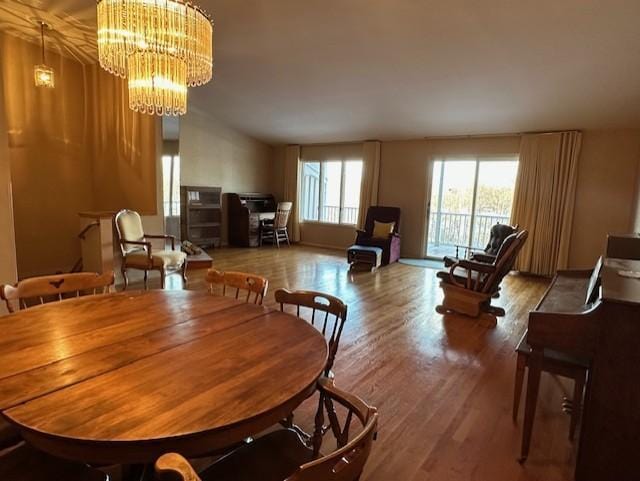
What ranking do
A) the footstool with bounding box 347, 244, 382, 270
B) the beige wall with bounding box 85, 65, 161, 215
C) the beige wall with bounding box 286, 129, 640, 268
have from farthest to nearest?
the footstool with bounding box 347, 244, 382, 270, the beige wall with bounding box 286, 129, 640, 268, the beige wall with bounding box 85, 65, 161, 215

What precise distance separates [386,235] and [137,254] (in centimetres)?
403

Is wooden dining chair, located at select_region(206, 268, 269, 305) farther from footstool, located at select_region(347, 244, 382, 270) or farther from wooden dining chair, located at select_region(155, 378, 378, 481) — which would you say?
footstool, located at select_region(347, 244, 382, 270)

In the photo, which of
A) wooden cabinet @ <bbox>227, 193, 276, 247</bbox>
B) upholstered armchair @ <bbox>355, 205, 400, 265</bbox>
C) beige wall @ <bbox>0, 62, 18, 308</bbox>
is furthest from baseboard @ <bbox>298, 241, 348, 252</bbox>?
beige wall @ <bbox>0, 62, 18, 308</bbox>

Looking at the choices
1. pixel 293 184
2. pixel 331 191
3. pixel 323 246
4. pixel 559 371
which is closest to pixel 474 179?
pixel 331 191

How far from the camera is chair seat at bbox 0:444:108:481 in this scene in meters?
1.12

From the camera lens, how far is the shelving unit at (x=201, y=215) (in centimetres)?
704

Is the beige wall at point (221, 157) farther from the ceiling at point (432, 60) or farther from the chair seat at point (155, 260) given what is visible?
the chair seat at point (155, 260)

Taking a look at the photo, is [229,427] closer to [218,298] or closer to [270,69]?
[218,298]

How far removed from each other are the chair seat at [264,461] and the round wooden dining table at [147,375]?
25 centimetres

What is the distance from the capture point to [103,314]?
5.31ft

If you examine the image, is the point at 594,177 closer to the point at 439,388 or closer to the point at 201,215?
the point at 439,388

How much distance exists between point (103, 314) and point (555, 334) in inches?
79.8

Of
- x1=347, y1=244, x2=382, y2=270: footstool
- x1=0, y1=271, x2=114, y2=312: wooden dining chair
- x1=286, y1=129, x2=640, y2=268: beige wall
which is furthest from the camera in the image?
x1=347, y1=244, x2=382, y2=270: footstool

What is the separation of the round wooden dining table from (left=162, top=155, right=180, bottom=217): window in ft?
15.0
